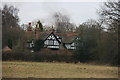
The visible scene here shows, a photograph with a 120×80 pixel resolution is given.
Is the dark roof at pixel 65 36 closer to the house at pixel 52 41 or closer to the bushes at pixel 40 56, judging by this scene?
the house at pixel 52 41

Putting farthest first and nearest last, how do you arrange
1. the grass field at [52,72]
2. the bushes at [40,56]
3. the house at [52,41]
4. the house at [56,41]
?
the house at [52,41] < the house at [56,41] < the bushes at [40,56] < the grass field at [52,72]

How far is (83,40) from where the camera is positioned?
5803 centimetres

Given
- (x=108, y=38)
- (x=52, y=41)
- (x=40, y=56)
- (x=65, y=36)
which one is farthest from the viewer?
(x=65, y=36)

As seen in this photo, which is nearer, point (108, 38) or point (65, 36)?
point (108, 38)

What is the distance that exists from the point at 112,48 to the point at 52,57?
84.7 ft

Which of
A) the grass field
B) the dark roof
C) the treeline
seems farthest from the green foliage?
the grass field

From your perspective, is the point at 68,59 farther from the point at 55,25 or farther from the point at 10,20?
the point at 55,25

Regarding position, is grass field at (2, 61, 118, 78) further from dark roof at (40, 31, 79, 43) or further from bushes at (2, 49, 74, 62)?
dark roof at (40, 31, 79, 43)

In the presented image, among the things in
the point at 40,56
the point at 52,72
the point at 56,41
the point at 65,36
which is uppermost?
the point at 65,36

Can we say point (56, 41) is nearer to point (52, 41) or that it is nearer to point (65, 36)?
point (52, 41)

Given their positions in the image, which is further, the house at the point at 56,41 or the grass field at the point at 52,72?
the house at the point at 56,41

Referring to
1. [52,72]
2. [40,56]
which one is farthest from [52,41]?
[52,72]

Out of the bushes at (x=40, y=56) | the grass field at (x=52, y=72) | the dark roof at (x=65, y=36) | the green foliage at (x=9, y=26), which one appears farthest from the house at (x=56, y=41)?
the grass field at (x=52, y=72)

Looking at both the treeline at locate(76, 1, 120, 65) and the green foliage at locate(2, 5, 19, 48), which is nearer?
the treeline at locate(76, 1, 120, 65)
